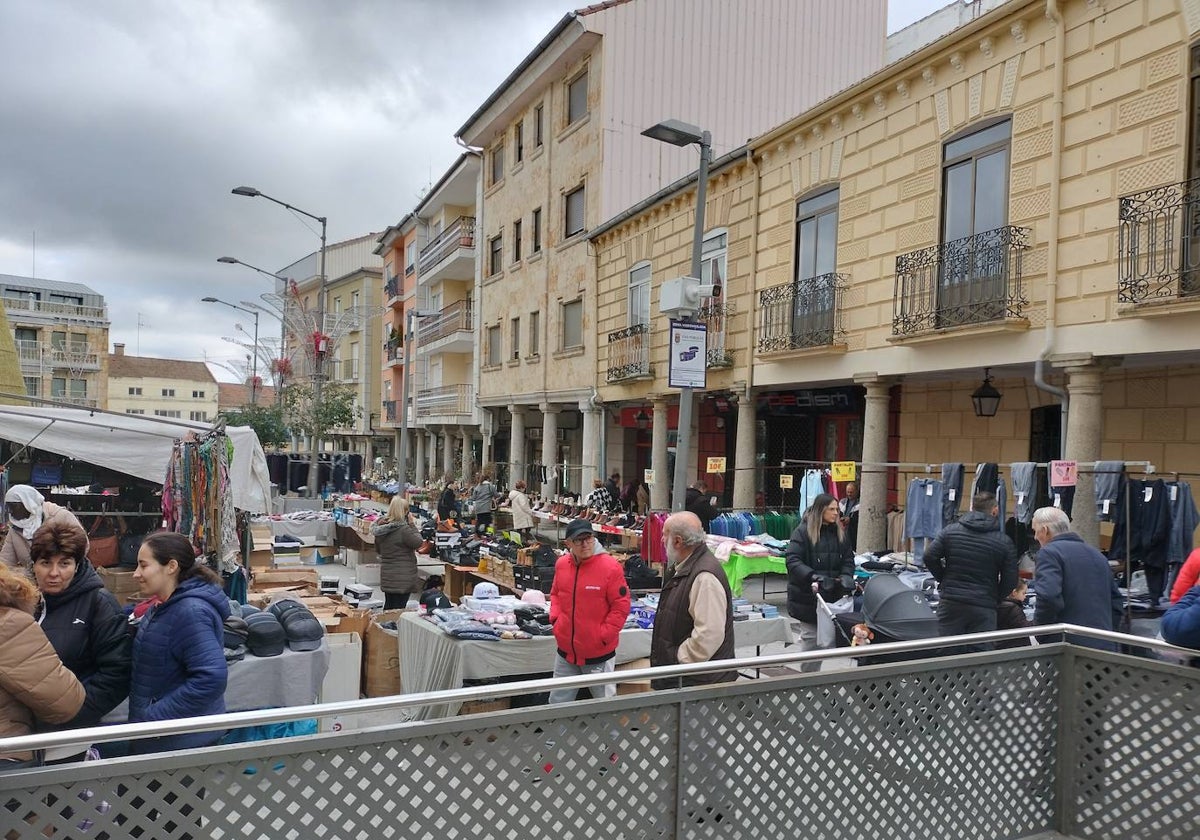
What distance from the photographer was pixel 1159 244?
335 inches

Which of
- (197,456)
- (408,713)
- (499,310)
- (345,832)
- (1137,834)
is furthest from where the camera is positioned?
(499,310)

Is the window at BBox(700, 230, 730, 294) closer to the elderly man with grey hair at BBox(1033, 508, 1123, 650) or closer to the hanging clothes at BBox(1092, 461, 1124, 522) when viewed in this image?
the hanging clothes at BBox(1092, 461, 1124, 522)

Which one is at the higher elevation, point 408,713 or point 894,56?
point 894,56

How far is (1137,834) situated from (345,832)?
12.6ft

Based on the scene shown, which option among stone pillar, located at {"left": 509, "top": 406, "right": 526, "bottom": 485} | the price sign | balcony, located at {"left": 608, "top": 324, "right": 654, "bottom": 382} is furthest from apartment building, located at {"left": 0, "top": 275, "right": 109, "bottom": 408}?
the price sign

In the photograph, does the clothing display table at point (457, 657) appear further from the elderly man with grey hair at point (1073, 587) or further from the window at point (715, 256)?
the window at point (715, 256)

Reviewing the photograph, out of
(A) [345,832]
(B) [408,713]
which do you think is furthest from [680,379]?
(A) [345,832]

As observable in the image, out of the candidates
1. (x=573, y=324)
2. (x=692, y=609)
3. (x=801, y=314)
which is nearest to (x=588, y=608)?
(x=692, y=609)

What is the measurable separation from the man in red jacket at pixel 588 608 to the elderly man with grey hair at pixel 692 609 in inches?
24.8

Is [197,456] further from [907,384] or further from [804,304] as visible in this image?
[907,384]

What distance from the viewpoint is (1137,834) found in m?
4.07

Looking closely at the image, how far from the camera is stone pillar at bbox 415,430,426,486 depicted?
38531mm

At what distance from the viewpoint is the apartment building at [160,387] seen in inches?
3255

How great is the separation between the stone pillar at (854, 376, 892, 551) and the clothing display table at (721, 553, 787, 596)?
7.38 ft
